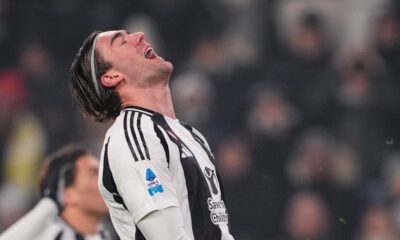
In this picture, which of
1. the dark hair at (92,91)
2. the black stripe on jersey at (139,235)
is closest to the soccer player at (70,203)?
the dark hair at (92,91)

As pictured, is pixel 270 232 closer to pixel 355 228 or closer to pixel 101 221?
pixel 355 228

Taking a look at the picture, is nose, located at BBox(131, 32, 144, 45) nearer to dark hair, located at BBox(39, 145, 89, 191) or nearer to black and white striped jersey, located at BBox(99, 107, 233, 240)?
black and white striped jersey, located at BBox(99, 107, 233, 240)

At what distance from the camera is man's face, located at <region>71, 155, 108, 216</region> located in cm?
578

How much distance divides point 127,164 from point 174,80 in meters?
4.39

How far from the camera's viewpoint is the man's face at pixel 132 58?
398cm

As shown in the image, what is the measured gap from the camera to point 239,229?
7254 millimetres

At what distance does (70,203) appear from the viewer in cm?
576

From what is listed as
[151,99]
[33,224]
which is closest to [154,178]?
[151,99]

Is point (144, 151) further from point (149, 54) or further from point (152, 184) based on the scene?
point (149, 54)

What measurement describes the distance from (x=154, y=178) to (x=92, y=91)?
0.66 m

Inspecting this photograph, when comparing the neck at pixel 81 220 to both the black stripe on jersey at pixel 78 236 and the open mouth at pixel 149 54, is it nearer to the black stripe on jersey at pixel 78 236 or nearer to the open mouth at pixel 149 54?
the black stripe on jersey at pixel 78 236

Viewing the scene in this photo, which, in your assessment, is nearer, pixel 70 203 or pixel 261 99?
pixel 70 203

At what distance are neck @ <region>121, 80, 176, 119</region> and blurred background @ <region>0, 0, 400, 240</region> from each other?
3.04 meters

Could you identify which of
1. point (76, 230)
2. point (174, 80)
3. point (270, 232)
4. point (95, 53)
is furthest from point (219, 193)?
point (174, 80)
